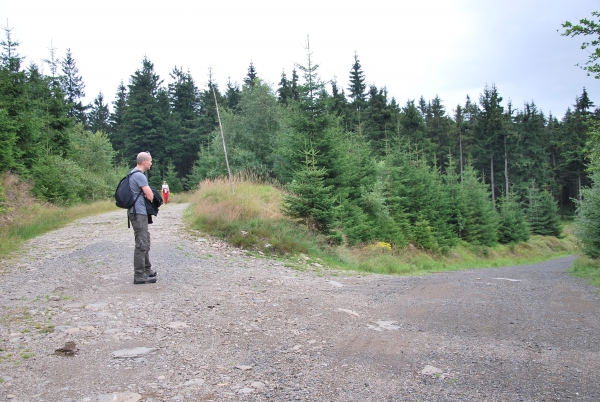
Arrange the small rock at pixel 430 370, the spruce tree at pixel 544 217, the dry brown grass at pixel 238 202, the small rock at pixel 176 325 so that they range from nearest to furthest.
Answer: the small rock at pixel 430 370 → the small rock at pixel 176 325 → the dry brown grass at pixel 238 202 → the spruce tree at pixel 544 217

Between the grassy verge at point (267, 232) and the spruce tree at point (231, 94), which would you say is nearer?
the grassy verge at point (267, 232)

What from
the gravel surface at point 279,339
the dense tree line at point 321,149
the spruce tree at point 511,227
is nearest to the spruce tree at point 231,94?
the dense tree line at point 321,149

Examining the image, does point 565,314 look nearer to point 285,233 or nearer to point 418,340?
point 418,340

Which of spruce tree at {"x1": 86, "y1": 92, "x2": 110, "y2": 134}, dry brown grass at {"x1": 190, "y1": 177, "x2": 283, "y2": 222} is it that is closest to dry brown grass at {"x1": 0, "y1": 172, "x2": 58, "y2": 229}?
dry brown grass at {"x1": 190, "y1": 177, "x2": 283, "y2": 222}

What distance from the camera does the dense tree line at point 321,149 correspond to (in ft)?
49.4

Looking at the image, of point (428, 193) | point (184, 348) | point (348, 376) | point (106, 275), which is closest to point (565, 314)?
point (348, 376)

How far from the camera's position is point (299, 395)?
3252 mm

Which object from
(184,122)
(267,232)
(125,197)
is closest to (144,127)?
(184,122)

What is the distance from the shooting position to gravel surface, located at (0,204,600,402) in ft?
11.0

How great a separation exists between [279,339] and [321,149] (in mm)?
10896

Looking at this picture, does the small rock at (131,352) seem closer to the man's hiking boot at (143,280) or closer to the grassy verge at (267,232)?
the man's hiking boot at (143,280)

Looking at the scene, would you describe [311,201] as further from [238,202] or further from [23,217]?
[23,217]

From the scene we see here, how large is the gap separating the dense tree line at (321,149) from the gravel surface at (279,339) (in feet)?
21.8

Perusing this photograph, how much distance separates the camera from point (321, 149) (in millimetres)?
14891
